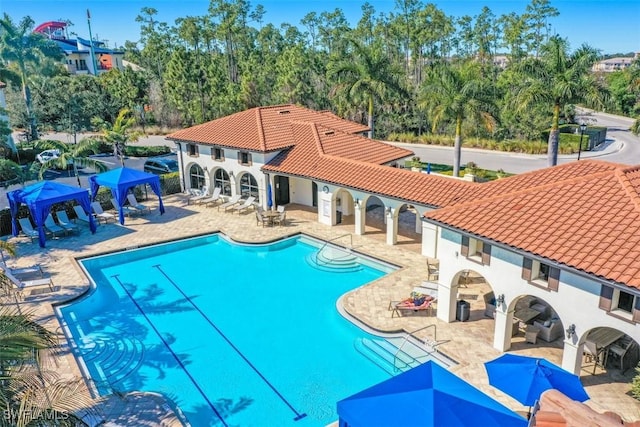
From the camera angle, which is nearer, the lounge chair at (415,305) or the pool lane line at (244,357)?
the pool lane line at (244,357)

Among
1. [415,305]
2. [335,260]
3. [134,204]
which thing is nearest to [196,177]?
[134,204]

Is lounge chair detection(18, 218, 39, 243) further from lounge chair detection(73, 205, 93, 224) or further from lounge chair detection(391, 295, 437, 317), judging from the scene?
lounge chair detection(391, 295, 437, 317)

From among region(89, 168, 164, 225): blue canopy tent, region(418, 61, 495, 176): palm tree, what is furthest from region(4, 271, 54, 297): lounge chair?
region(418, 61, 495, 176): palm tree

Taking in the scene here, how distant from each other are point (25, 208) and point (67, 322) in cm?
1240

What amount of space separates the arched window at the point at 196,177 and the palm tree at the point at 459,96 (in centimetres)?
1624

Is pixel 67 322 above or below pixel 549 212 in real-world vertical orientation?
below

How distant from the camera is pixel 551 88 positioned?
92.1 ft

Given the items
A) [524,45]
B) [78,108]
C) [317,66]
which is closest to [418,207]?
[317,66]

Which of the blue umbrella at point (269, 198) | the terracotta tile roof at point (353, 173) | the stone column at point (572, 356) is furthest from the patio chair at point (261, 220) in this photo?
the stone column at point (572, 356)

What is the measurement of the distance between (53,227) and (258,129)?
13.5m

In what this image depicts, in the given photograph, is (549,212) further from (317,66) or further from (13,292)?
(317,66)

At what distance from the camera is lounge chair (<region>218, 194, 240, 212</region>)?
31.7 meters

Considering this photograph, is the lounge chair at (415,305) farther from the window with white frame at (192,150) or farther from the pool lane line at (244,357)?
the window with white frame at (192,150)

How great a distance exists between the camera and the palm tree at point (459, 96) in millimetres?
31078
